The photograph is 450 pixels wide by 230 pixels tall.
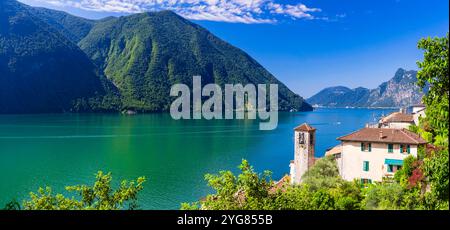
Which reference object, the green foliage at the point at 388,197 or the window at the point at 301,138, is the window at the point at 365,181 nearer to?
the window at the point at 301,138

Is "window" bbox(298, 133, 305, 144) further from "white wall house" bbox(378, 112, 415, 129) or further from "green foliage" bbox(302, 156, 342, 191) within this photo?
"white wall house" bbox(378, 112, 415, 129)

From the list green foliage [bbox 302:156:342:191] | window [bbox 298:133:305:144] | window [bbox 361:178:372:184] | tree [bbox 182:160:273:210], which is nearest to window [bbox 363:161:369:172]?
window [bbox 361:178:372:184]

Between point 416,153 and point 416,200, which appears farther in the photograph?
point 416,153

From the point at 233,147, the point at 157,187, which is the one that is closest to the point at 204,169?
the point at 157,187

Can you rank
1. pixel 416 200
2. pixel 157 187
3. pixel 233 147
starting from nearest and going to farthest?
pixel 416 200
pixel 157 187
pixel 233 147

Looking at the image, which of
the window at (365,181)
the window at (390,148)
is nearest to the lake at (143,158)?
the window at (365,181)

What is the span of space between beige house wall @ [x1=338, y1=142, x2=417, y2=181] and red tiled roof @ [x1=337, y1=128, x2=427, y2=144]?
39 cm

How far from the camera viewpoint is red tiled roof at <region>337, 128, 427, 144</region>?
99.5 feet

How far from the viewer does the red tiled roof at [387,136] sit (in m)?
30.3

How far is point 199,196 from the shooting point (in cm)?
4012
